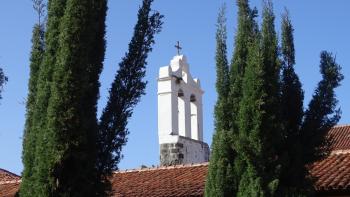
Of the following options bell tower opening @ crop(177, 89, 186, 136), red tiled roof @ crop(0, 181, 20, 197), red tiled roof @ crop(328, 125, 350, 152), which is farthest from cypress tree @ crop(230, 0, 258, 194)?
red tiled roof @ crop(328, 125, 350, 152)

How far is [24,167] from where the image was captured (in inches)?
268

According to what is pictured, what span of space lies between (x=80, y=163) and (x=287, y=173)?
9.92 ft

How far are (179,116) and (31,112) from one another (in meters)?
10.2

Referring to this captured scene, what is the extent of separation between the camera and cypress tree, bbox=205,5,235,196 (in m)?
8.29

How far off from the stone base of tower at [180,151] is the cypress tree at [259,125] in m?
8.63

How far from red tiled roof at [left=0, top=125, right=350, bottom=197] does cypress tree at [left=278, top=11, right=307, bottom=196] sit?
4.55 feet

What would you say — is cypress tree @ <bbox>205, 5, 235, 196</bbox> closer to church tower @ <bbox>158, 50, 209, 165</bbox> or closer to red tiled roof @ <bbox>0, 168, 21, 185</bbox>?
church tower @ <bbox>158, 50, 209, 165</bbox>

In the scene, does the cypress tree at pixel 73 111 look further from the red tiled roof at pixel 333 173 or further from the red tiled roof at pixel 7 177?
the red tiled roof at pixel 7 177

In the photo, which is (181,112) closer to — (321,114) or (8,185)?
(8,185)

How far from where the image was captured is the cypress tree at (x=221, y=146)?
27.2ft

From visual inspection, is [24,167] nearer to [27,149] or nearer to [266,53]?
[27,149]

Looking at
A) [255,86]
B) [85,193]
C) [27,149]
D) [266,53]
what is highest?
[266,53]

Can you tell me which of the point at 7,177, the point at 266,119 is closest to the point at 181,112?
the point at 7,177

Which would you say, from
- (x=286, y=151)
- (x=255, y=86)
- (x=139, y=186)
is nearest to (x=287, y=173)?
(x=286, y=151)
